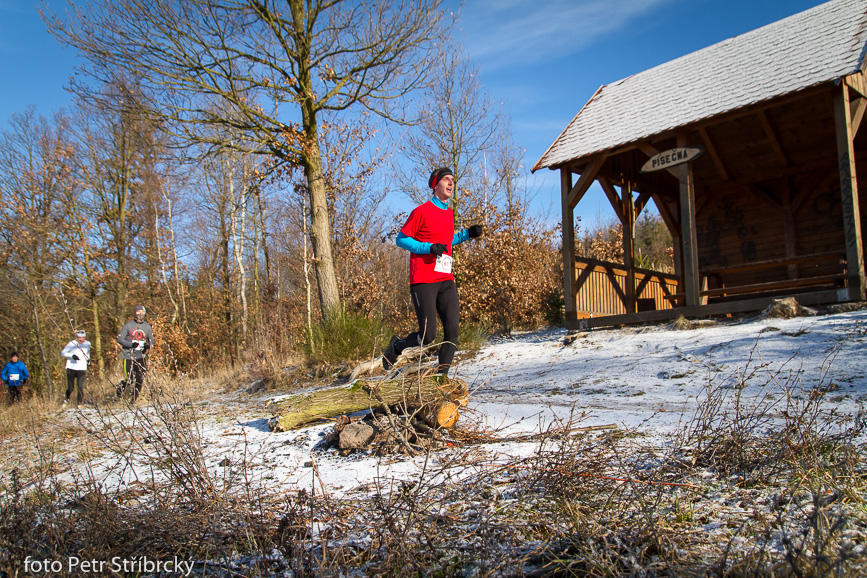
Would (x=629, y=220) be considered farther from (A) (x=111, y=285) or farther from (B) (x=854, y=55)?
(A) (x=111, y=285)

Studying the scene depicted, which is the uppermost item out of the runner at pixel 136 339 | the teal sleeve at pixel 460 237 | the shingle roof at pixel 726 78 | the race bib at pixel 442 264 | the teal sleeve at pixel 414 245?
the shingle roof at pixel 726 78

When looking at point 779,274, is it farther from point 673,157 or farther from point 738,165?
point 673,157

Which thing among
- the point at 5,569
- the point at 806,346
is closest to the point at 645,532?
the point at 5,569

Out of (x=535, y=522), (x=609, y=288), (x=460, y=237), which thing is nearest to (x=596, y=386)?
(x=460, y=237)

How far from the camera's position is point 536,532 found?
190 cm

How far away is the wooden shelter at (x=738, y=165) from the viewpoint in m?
8.17

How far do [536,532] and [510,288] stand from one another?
10.4 metres

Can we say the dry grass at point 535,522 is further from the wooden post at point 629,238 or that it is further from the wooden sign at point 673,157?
the wooden post at point 629,238

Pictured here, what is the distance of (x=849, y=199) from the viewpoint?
7.57m

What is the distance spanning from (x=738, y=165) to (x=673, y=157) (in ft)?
12.0

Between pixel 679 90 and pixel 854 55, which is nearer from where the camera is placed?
pixel 854 55

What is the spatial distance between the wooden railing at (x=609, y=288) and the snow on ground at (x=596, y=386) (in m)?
1.47

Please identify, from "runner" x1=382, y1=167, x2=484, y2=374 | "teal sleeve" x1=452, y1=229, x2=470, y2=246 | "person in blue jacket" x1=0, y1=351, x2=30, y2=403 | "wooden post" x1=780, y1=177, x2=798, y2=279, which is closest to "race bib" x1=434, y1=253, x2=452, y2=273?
"runner" x1=382, y1=167, x2=484, y2=374

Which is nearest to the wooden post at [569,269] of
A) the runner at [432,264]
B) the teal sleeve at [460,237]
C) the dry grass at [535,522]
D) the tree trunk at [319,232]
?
the tree trunk at [319,232]
